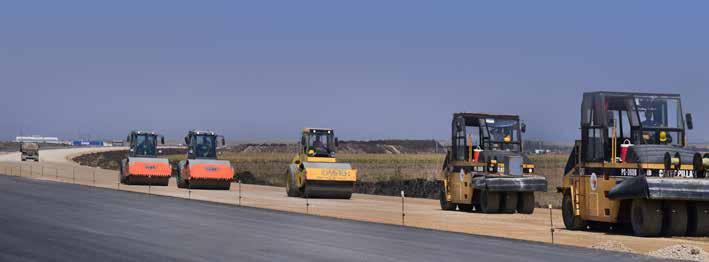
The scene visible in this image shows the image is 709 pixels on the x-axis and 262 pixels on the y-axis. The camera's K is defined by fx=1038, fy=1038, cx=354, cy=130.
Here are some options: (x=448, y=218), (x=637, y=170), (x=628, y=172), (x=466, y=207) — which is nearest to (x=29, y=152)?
(x=466, y=207)

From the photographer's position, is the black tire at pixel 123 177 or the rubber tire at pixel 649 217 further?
the black tire at pixel 123 177

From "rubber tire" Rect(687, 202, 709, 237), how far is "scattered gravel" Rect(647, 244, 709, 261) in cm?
412

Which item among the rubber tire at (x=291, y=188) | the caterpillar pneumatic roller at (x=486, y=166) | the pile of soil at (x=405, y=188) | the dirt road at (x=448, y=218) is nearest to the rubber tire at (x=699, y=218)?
the dirt road at (x=448, y=218)

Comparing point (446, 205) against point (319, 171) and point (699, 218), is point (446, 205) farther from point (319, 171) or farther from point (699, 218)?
point (699, 218)

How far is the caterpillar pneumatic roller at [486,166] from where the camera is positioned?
35.2 metres

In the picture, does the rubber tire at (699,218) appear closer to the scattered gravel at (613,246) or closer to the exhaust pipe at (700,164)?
the exhaust pipe at (700,164)

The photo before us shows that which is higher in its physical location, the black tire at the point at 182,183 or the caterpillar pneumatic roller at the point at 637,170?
the caterpillar pneumatic roller at the point at 637,170

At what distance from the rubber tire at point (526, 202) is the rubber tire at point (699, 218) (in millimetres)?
11285

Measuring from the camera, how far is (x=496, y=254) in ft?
64.0

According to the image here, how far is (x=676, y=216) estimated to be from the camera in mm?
24188

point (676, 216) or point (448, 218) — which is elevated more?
point (676, 216)

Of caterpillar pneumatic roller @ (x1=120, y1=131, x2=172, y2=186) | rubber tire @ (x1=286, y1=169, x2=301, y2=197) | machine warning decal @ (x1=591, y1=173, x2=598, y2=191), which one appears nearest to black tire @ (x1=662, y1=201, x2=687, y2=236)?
machine warning decal @ (x1=591, y1=173, x2=598, y2=191)

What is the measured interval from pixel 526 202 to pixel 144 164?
27.5 m

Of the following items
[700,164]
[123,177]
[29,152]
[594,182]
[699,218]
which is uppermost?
[29,152]
